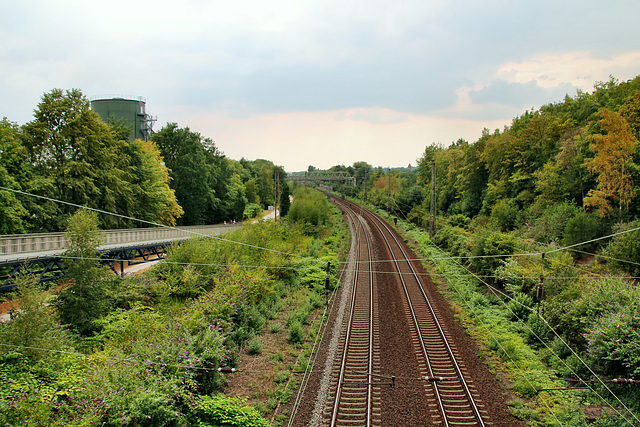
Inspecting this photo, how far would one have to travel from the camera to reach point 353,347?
615 inches

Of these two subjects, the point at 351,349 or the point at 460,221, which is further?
the point at 460,221

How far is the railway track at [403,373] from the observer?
11.0 meters

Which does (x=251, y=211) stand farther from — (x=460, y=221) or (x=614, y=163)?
(x=614, y=163)

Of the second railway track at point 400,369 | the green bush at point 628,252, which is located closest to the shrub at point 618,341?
the second railway track at point 400,369

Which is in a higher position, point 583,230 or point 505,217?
point 505,217

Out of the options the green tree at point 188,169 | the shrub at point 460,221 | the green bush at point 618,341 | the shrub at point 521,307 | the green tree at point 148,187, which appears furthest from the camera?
the green tree at point 188,169

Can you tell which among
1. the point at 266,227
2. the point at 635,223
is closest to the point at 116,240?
the point at 266,227

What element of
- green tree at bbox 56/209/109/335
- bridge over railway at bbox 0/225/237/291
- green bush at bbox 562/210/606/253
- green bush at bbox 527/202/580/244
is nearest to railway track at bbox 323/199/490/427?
green bush at bbox 527/202/580/244

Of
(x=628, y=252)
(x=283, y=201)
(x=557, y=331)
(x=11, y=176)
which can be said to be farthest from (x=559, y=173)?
(x=283, y=201)

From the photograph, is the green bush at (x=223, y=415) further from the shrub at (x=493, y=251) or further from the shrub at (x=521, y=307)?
the shrub at (x=493, y=251)

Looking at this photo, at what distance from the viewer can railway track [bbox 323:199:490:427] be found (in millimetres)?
11000

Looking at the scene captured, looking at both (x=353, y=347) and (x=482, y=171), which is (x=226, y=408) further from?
(x=482, y=171)

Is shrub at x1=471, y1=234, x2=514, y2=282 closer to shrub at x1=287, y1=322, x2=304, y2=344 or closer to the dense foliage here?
the dense foliage

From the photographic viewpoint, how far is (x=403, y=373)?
43.8 ft
